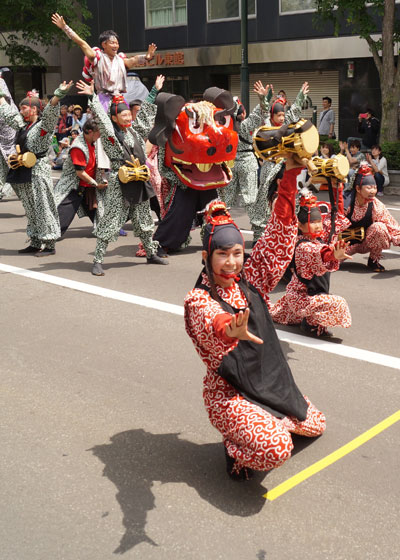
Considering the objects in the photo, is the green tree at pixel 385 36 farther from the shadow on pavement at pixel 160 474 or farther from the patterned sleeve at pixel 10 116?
the shadow on pavement at pixel 160 474

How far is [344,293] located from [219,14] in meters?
18.9

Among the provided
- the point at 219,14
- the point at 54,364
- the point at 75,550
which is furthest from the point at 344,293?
the point at 219,14

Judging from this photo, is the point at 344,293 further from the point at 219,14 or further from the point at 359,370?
the point at 219,14

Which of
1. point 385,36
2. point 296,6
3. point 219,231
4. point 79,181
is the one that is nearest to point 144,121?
point 79,181

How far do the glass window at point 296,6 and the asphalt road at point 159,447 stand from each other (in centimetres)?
1678

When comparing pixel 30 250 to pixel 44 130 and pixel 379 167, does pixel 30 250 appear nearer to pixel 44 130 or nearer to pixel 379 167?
pixel 44 130

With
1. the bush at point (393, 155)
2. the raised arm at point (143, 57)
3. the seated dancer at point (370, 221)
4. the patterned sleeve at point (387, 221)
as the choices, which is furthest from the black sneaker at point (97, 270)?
the bush at point (393, 155)

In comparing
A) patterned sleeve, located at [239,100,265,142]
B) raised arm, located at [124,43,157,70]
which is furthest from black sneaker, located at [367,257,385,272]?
raised arm, located at [124,43,157,70]

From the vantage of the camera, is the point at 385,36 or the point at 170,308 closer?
the point at 170,308

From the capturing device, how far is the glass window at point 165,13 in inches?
1028

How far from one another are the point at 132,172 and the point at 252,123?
6.51 ft

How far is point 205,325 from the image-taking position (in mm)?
3902

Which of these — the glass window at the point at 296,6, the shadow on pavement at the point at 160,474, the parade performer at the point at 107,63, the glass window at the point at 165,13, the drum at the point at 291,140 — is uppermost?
the glass window at the point at 165,13

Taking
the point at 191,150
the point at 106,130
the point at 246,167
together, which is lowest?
the point at 246,167
